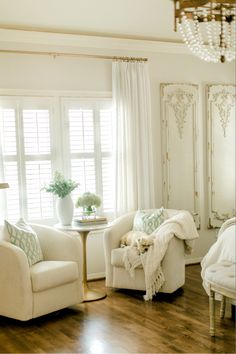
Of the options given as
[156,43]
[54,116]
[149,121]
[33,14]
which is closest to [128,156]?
[149,121]

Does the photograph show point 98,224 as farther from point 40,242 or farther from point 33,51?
point 33,51

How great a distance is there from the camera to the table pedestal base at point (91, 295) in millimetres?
5038

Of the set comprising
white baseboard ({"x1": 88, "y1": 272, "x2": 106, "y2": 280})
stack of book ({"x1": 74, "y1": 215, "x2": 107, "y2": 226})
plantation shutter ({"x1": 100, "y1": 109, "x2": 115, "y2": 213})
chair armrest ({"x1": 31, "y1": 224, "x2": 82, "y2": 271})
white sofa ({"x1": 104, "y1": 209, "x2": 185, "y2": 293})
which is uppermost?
plantation shutter ({"x1": 100, "y1": 109, "x2": 115, "y2": 213})

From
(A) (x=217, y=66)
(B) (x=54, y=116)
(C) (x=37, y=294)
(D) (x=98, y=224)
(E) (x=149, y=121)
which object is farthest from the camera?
(A) (x=217, y=66)

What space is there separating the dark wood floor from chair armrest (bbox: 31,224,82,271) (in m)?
0.51

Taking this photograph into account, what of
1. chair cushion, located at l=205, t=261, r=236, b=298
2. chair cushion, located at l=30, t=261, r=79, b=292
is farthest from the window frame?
chair cushion, located at l=205, t=261, r=236, b=298

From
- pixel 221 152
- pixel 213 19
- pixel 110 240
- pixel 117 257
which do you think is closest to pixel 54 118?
pixel 110 240

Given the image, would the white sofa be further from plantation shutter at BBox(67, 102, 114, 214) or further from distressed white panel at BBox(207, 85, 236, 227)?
distressed white panel at BBox(207, 85, 236, 227)

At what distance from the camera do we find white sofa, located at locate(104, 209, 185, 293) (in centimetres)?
503

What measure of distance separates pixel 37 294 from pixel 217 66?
12.8ft

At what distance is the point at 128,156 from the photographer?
5.94m

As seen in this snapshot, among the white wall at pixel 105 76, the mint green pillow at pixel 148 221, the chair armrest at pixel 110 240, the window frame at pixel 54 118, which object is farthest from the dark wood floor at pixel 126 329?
the window frame at pixel 54 118

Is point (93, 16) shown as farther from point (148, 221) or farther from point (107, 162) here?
point (148, 221)

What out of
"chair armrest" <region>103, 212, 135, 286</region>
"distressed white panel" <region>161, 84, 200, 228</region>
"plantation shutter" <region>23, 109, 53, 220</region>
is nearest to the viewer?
"chair armrest" <region>103, 212, 135, 286</region>
